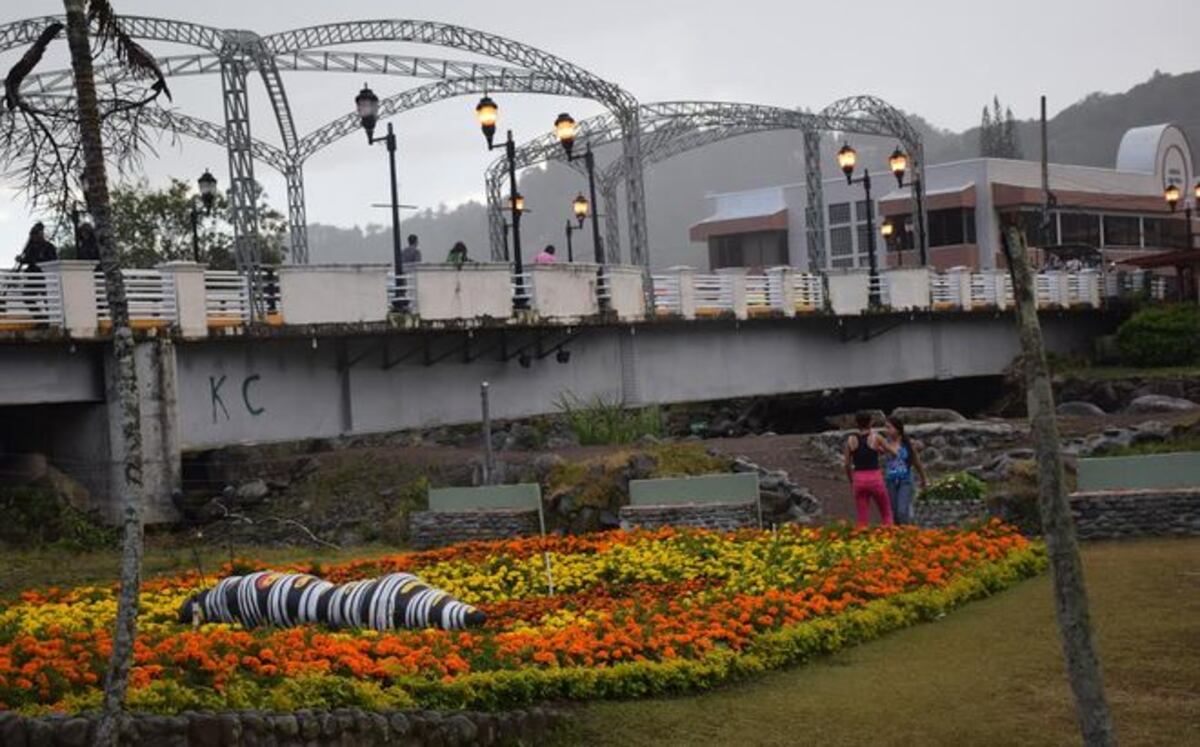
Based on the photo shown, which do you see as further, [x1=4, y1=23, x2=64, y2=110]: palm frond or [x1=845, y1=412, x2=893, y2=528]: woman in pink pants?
[x1=845, y1=412, x2=893, y2=528]: woman in pink pants

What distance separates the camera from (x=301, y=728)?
10352mm

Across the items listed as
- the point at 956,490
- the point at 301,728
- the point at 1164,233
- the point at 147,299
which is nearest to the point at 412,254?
the point at 147,299

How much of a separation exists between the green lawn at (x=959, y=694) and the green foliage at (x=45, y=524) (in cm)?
1431

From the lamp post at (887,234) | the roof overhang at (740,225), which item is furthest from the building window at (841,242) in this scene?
the roof overhang at (740,225)

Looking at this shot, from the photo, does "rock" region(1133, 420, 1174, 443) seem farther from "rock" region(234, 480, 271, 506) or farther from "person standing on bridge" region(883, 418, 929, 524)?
"rock" region(234, 480, 271, 506)

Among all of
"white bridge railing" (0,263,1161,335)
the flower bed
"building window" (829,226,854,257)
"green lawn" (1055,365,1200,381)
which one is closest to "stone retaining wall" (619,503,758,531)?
the flower bed

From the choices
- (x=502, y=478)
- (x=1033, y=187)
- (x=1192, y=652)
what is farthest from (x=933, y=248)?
(x=1192, y=652)

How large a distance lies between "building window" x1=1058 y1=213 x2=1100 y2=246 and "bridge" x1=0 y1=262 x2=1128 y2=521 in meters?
32.8

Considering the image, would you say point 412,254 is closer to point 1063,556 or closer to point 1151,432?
point 1151,432

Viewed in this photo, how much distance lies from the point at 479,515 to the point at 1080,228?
199ft

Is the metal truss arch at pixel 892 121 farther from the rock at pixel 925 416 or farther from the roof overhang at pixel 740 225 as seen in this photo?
the roof overhang at pixel 740 225

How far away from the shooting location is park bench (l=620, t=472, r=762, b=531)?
22.2 meters

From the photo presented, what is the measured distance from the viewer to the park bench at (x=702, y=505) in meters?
22.2

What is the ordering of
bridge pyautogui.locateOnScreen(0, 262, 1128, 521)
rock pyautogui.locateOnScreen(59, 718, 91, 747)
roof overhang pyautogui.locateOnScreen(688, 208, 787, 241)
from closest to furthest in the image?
rock pyautogui.locateOnScreen(59, 718, 91, 747)
bridge pyautogui.locateOnScreen(0, 262, 1128, 521)
roof overhang pyautogui.locateOnScreen(688, 208, 787, 241)
